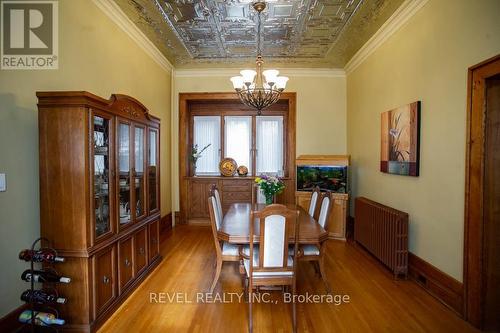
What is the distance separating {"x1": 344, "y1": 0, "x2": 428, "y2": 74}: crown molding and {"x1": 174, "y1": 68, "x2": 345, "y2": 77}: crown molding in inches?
21.5

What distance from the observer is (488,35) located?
6.91 feet

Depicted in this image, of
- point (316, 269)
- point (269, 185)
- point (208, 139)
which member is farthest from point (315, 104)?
point (316, 269)

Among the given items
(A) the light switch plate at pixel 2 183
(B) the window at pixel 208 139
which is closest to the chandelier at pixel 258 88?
(A) the light switch plate at pixel 2 183

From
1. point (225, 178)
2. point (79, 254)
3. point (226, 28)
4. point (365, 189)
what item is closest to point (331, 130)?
point (365, 189)

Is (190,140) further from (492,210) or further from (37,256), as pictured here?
(492,210)

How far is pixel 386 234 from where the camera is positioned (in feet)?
10.9

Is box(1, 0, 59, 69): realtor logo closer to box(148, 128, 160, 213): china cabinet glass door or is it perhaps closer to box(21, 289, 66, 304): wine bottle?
box(148, 128, 160, 213): china cabinet glass door

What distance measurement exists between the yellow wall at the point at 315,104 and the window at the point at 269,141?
2.13 ft

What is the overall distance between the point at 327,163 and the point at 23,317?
4.25m

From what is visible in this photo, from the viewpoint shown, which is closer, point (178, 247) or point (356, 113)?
point (178, 247)

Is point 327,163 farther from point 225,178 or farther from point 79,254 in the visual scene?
point 79,254

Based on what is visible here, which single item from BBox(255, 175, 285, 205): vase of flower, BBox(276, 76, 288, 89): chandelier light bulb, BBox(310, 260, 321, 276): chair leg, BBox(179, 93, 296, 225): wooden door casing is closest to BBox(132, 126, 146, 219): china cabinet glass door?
BBox(255, 175, 285, 205): vase of flower

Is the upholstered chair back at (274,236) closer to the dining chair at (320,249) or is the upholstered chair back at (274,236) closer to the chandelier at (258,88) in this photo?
the dining chair at (320,249)

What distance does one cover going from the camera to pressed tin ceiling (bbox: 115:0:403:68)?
3.18 metres
